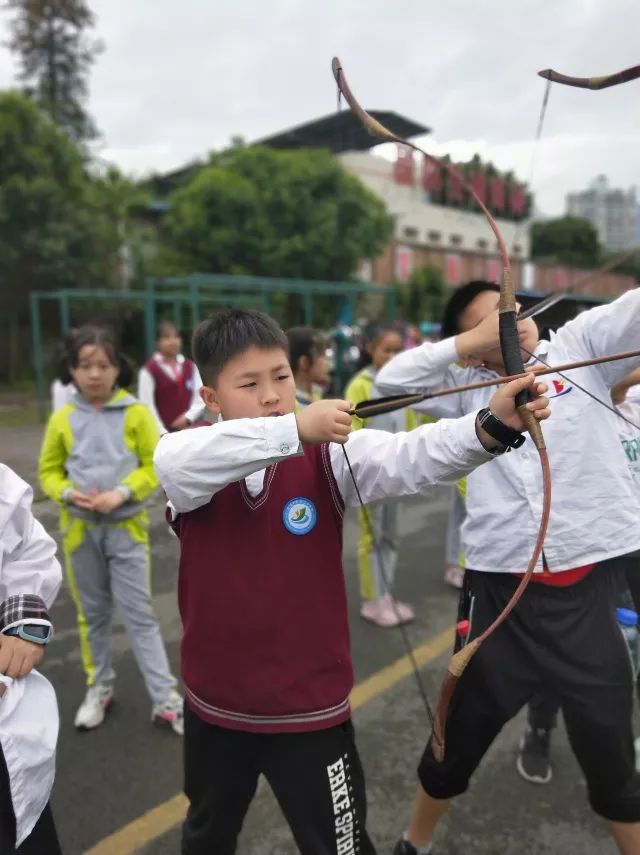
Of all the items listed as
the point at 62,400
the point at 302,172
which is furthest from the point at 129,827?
the point at 302,172

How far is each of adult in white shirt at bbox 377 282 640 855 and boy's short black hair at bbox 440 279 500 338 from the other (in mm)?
228

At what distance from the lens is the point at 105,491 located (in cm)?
283

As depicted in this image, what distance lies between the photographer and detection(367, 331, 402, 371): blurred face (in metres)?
3.95

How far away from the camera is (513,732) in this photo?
2.88 m

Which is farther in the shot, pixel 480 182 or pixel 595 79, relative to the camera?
pixel 480 182

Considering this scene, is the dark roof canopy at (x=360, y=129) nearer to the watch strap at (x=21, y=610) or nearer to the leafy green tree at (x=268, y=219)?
the watch strap at (x=21, y=610)

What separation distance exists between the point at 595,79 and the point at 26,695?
1.82m

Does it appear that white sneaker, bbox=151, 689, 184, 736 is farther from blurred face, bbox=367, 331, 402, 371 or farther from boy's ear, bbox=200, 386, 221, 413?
blurred face, bbox=367, 331, 402, 371

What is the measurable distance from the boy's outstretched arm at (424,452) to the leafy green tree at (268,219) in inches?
607

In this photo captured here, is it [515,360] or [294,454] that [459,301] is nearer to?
[515,360]

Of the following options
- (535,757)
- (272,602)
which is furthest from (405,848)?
(272,602)

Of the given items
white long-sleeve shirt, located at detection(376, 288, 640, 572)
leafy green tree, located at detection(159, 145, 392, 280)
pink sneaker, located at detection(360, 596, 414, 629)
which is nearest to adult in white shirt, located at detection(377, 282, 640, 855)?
→ white long-sleeve shirt, located at detection(376, 288, 640, 572)

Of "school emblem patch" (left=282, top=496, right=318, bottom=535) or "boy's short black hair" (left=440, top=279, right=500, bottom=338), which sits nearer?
"school emblem patch" (left=282, top=496, right=318, bottom=535)

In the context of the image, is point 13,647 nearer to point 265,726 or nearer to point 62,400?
point 265,726
